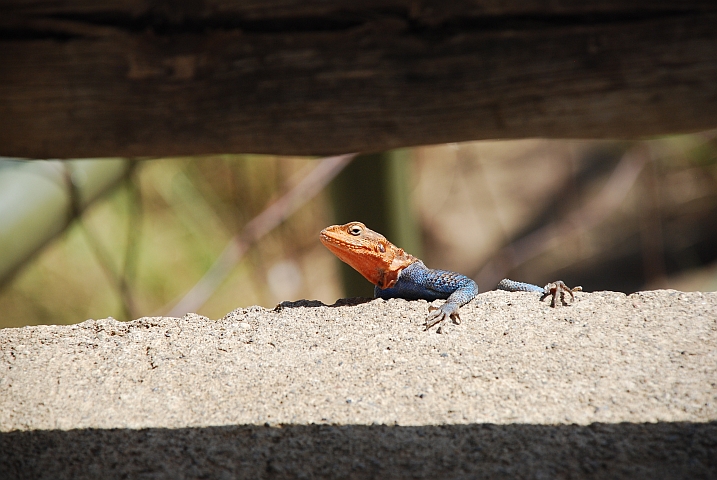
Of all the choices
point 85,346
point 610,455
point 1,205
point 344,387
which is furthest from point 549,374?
point 1,205

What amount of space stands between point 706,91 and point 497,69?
22.0 inches

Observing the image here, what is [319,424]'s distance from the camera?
2393 mm

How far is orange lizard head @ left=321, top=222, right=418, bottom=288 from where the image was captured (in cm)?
418

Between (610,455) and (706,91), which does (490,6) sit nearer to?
(706,91)

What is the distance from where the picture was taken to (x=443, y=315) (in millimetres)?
3271

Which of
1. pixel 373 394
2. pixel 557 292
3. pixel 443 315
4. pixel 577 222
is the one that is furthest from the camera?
pixel 577 222

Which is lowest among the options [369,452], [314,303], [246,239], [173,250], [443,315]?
[369,452]

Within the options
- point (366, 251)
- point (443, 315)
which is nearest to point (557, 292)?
point (443, 315)

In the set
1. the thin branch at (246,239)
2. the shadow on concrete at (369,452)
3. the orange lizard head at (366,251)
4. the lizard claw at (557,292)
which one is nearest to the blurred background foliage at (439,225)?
the thin branch at (246,239)

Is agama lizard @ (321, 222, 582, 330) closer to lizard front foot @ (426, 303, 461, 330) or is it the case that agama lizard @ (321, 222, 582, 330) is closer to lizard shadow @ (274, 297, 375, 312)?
lizard shadow @ (274, 297, 375, 312)

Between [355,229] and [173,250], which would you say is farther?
[173,250]

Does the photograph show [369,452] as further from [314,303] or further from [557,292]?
[557,292]

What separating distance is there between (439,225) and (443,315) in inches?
237

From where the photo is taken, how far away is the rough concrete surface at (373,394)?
2178mm
